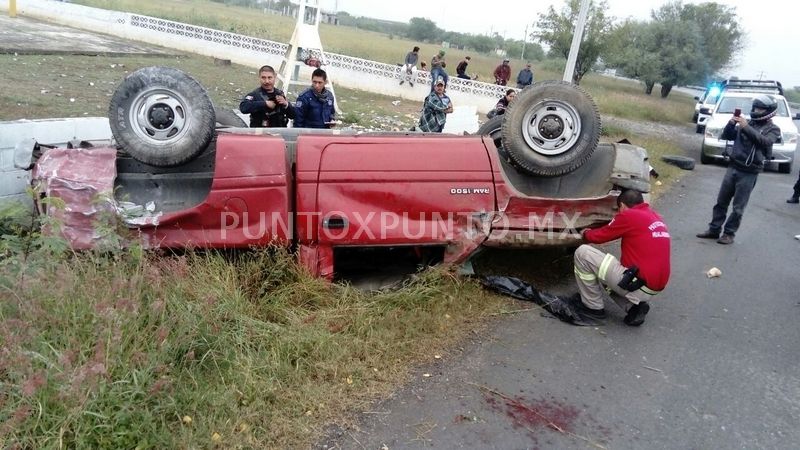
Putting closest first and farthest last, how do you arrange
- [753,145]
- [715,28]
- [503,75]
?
[753,145], [503,75], [715,28]

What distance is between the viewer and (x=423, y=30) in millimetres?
92812

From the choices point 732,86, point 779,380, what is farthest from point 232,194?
point 732,86

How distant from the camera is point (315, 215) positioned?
12.7 feet

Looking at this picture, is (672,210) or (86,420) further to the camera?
(672,210)

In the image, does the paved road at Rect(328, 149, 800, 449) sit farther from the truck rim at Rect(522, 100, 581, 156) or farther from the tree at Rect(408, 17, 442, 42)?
the tree at Rect(408, 17, 442, 42)

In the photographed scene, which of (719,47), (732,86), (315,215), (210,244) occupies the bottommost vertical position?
(210,244)

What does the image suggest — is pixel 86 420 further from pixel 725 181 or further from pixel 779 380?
pixel 725 181

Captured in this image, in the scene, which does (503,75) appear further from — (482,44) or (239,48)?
(482,44)

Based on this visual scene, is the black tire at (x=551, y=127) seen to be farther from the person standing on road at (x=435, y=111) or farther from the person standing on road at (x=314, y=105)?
the person standing on road at (x=435, y=111)

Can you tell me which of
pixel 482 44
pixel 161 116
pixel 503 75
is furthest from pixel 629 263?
pixel 482 44

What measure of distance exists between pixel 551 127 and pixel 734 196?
319 cm

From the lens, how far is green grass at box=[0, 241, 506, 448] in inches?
95.1

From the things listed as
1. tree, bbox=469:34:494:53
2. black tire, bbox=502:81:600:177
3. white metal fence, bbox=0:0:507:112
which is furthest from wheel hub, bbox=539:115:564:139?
tree, bbox=469:34:494:53

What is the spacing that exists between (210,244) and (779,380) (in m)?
3.78
